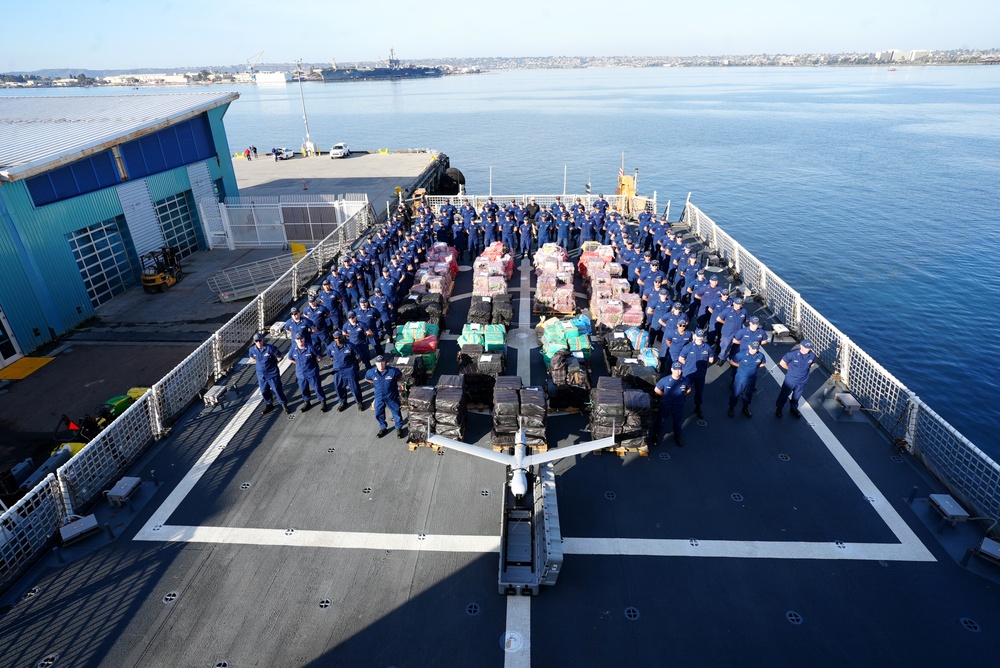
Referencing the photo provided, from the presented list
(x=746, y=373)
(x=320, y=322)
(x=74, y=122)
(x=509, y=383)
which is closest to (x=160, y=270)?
(x=74, y=122)

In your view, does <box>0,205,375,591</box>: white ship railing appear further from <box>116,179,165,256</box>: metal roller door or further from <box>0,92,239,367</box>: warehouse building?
<box>116,179,165,256</box>: metal roller door

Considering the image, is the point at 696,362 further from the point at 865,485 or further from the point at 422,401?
the point at 422,401

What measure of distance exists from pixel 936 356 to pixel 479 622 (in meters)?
23.3

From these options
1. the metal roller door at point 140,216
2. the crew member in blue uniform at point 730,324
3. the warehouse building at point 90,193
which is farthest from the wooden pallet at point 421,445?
→ the metal roller door at point 140,216

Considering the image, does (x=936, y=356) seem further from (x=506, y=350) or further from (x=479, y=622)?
(x=479, y=622)

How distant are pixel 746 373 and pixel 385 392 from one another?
7.00 metres

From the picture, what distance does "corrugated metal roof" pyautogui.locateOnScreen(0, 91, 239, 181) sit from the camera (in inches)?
634

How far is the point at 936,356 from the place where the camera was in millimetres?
21281

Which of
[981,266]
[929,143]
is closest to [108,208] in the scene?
[981,266]

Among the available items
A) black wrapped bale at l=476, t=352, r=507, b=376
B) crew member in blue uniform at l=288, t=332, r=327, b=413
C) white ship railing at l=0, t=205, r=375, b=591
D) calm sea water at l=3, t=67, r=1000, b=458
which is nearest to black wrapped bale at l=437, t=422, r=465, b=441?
black wrapped bale at l=476, t=352, r=507, b=376

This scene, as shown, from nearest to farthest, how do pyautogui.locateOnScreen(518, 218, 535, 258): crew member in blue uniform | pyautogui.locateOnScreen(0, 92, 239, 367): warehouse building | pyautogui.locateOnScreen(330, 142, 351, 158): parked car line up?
pyautogui.locateOnScreen(0, 92, 239, 367): warehouse building → pyautogui.locateOnScreen(518, 218, 535, 258): crew member in blue uniform → pyautogui.locateOnScreen(330, 142, 351, 158): parked car

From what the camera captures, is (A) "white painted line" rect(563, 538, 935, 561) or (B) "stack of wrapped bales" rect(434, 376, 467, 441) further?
(B) "stack of wrapped bales" rect(434, 376, 467, 441)

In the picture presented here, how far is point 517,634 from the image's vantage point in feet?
21.7

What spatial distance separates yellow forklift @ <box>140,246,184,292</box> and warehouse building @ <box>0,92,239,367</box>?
367 millimetres
